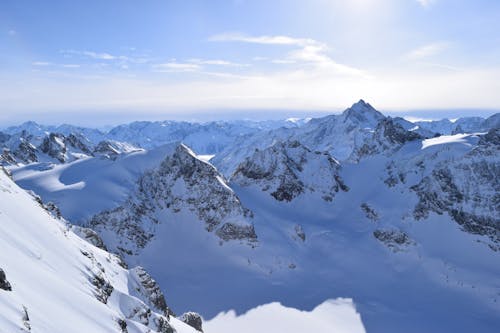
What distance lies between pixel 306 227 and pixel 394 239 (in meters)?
14.0

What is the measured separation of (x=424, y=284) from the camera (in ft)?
171

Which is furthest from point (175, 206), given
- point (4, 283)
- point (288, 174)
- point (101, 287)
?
point (4, 283)

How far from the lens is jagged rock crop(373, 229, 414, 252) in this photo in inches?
2338

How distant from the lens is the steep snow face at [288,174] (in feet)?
242

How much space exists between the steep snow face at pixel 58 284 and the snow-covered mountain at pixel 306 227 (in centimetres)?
1644

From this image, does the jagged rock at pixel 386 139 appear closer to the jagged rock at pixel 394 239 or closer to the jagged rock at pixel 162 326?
the jagged rock at pixel 394 239

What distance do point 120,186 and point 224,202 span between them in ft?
54.7

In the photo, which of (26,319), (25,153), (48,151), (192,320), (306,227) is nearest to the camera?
(26,319)

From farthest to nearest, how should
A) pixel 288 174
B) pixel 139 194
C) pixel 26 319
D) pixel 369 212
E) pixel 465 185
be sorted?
pixel 288 174, pixel 369 212, pixel 465 185, pixel 139 194, pixel 26 319

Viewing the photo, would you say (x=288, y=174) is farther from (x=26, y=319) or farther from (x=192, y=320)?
(x=26, y=319)

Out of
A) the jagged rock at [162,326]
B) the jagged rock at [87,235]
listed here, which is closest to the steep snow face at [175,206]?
the jagged rock at [87,235]

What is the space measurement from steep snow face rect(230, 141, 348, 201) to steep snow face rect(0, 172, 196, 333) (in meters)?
47.1

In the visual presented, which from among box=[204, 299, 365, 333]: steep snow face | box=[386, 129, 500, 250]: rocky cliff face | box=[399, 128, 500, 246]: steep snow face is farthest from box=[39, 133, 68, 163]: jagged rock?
box=[399, 128, 500, 246]: steep snow face

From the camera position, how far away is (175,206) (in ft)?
208
